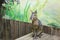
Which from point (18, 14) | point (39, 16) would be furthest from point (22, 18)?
point (39, 16)

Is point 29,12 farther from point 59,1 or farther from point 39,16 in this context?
point 59,1

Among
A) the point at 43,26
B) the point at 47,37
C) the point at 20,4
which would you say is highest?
the point at 20,4

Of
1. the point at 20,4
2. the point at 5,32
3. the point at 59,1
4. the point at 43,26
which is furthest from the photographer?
the point at 5,32

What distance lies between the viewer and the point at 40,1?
271cm

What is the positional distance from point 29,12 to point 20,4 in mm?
264

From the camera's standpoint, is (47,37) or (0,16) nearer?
(47,37)

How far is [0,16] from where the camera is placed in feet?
10.7

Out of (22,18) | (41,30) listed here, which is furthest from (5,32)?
(41,30)

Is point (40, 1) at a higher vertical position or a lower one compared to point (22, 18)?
higher

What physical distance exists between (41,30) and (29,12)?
47 cm

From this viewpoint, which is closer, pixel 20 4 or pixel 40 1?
pixel 40 1

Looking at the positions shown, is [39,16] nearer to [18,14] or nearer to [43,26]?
[43,26]

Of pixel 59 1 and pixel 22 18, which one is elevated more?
pixel 59 1

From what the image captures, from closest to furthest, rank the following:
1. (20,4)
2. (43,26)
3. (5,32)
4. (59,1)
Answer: (59,1), (43,26), (20,4), (5,32)
